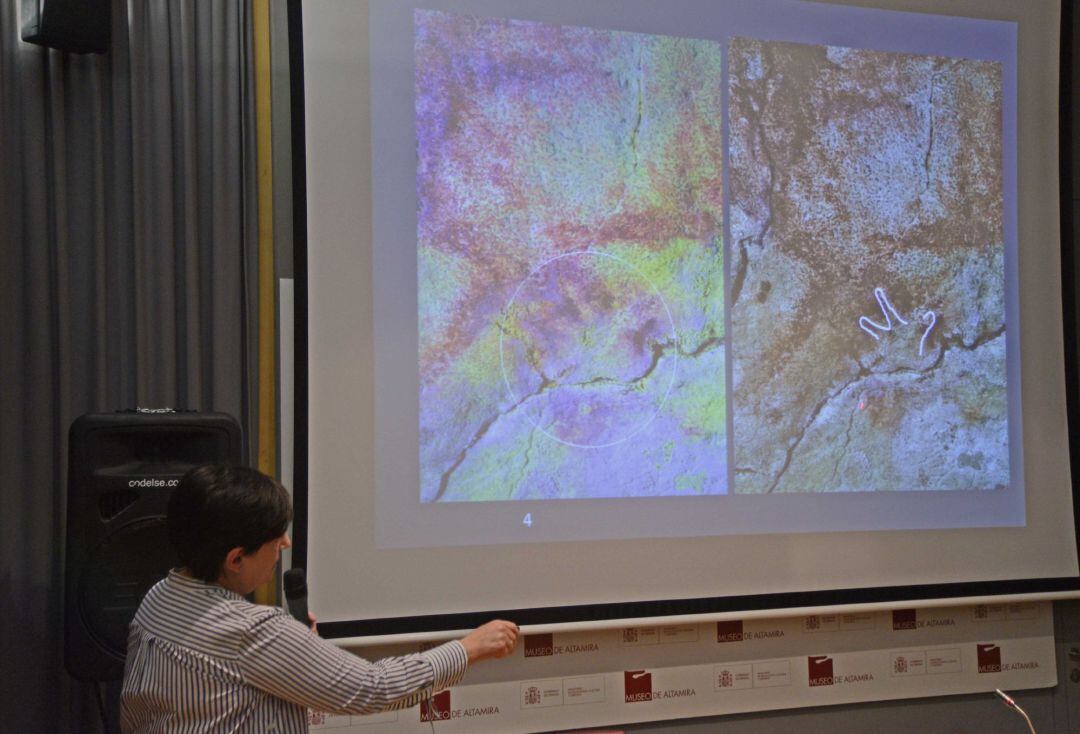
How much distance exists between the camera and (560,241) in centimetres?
319

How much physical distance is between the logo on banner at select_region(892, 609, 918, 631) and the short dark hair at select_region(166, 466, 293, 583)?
2.58m

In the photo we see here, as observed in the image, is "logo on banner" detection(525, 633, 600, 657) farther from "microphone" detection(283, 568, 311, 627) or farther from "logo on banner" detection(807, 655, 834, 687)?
"microphone" detection(283, 568, 311, 627)

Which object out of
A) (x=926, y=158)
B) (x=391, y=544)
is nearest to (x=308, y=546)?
(x=391, y=544)

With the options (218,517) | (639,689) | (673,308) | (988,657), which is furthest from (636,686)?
(218,517)

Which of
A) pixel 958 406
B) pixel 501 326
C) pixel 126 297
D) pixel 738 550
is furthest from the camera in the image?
pixel 958 406

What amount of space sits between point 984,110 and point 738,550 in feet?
6.28

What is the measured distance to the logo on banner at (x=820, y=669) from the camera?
3.49 meters

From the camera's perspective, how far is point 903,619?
11.8 ft

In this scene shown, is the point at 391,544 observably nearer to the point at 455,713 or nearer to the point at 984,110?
the point at 455,713

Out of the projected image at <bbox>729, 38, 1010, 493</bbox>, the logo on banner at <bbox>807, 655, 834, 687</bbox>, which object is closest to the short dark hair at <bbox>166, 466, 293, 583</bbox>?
the projected image at <bbox>729, 38, 1010, 493</bbox>

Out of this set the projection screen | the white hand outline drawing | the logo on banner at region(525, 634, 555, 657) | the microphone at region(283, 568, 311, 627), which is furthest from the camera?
the white hand outline drawing

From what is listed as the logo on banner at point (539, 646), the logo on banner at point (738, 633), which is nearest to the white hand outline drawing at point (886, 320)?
the logo on banner at point (738, 633)

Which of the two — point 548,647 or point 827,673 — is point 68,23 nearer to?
point 548,647

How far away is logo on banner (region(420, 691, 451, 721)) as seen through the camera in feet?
10.1
